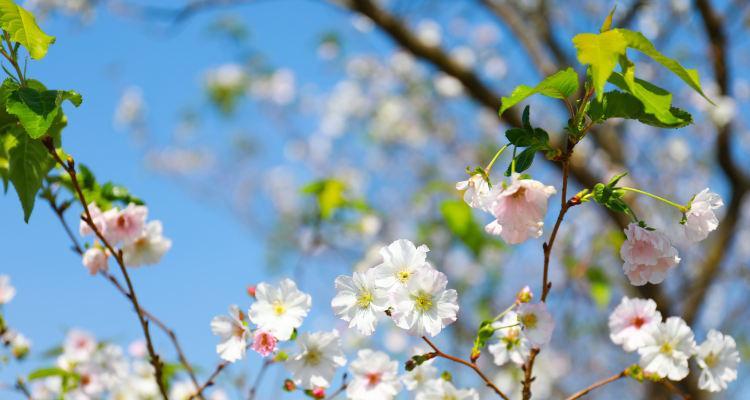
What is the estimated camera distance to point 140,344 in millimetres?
1699

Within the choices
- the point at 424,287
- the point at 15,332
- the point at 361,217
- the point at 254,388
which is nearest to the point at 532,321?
the point at 424,287

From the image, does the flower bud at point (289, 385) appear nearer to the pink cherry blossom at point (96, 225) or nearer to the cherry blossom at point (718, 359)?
the pink cherry blossom at point (96, 225)

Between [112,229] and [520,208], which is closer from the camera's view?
[520,208]

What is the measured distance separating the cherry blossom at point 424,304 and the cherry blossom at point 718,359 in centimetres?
34

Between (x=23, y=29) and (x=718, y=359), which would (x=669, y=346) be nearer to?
(x=718, y=359)

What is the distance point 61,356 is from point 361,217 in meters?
1.08

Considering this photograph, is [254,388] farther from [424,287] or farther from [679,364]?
[679,364]

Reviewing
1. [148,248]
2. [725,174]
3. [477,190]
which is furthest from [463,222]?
[725,174]

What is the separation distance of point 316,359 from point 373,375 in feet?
0.24

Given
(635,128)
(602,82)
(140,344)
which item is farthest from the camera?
(635,128)

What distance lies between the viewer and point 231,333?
31.2 inches

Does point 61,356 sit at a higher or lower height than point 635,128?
lower

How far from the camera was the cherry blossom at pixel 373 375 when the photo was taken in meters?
0.79

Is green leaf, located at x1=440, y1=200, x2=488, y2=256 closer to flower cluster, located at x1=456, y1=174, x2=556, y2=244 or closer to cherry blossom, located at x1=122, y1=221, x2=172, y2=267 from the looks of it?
cherry blossom, located at x1=122, y1=221, x2=172, y2=267
